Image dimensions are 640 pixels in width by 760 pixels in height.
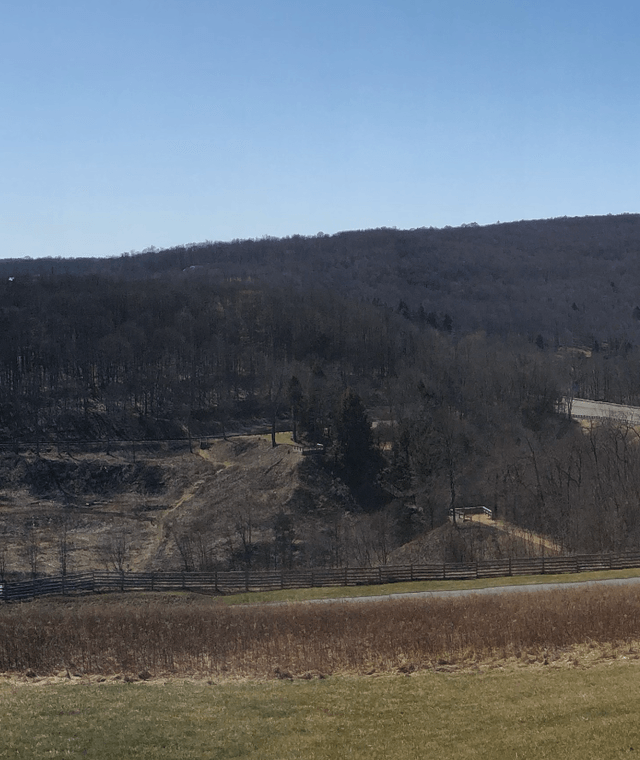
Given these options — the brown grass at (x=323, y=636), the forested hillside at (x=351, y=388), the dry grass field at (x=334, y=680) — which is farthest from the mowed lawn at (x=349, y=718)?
the forested hillside at (x=351, y=388)

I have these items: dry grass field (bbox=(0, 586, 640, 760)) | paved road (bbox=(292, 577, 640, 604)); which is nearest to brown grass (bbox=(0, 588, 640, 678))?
dry grass field (bbox=(0, 586, 640, 760))

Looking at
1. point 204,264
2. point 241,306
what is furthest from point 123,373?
point 204,264

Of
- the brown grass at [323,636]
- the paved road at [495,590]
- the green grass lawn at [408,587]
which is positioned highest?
the brown grass at [323,636]

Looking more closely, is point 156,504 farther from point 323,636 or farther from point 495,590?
point 323,636

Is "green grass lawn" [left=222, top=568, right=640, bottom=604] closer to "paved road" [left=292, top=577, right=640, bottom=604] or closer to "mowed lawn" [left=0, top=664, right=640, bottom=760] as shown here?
"paved road" [left=292, top=577, right=640, bottom=604]

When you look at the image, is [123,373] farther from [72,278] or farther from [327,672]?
[327,672]

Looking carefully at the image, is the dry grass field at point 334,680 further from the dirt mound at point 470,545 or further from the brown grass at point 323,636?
the dirt mound at point 470,545

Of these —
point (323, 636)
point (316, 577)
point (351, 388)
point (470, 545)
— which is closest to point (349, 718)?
point (323, 636)
